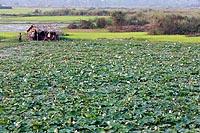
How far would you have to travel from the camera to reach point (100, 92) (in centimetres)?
1261

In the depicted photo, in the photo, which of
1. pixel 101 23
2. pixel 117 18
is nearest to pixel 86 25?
pixel 101 23

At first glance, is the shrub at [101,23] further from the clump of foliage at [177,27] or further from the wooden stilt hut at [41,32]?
the wooden stilt hut at [41,32]

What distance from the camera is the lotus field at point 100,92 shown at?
9.41 metres

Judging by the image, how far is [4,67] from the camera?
57.6ft

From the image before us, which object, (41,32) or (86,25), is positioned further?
(86,25)

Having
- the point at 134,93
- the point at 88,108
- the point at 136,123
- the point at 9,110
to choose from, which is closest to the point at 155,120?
the point at 136,123

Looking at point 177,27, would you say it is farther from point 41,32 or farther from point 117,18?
point 41,32

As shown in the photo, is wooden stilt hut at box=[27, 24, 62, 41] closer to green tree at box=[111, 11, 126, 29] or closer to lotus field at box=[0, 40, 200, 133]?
lotus field at box=[0, 40, 200, 133]

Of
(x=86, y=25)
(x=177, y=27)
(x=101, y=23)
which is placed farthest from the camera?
(x=101, y=23)

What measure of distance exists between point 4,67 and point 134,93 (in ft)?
24.3

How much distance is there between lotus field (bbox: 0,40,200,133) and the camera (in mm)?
9406

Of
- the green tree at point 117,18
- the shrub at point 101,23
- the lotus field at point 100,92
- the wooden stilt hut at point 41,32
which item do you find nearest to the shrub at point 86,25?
the shrub at point 101,23

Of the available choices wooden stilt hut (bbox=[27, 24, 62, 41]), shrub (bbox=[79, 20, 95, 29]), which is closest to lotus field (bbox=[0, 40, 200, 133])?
wooden stilt hut (bbox=[27, 24, 62, 41])

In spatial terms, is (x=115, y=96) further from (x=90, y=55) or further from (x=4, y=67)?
(x=90, y=55)
